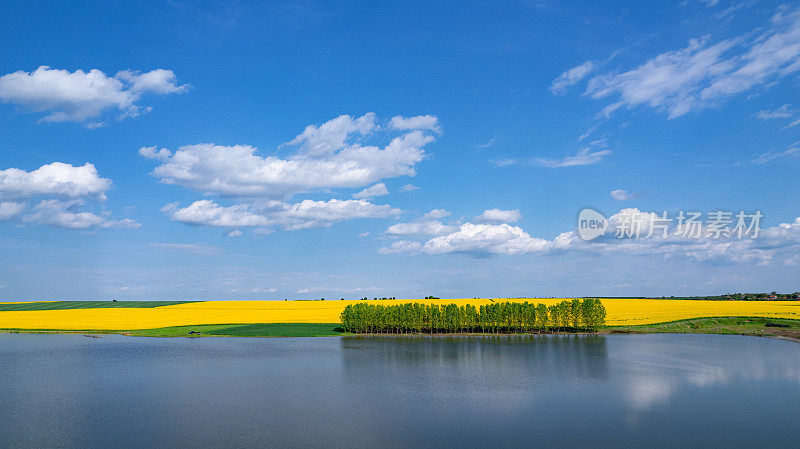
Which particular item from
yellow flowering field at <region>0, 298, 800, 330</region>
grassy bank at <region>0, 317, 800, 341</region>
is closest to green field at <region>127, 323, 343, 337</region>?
grassy bank at <region>0, 317, 800, 341</region>

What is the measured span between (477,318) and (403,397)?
68769 mm

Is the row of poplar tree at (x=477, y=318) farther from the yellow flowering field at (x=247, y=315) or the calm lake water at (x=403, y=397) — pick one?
the calm lake water at (x=403, y=397)

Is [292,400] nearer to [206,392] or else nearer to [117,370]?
[206,392]

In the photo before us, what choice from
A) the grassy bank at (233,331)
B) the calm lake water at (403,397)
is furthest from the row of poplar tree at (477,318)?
the calm lake water at (403,397)

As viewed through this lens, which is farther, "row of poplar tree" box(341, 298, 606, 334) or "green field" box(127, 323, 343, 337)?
"row of poplar tree" box(341, 298, 606, 334)

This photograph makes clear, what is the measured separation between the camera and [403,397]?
4834 cm

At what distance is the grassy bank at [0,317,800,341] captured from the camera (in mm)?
107750

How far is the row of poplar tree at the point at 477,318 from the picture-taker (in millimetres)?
113250

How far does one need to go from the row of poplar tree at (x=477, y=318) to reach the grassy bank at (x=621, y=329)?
527 centimetres

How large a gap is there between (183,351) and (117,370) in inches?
740

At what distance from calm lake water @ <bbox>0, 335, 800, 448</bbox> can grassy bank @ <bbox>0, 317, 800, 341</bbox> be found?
22.0 m

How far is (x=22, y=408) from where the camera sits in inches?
1778

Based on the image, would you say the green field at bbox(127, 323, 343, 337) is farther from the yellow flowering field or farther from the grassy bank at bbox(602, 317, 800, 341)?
the grassy bank at bbox(602, 317, 800, 341)

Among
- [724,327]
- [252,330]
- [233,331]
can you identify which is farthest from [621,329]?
[233,331]
